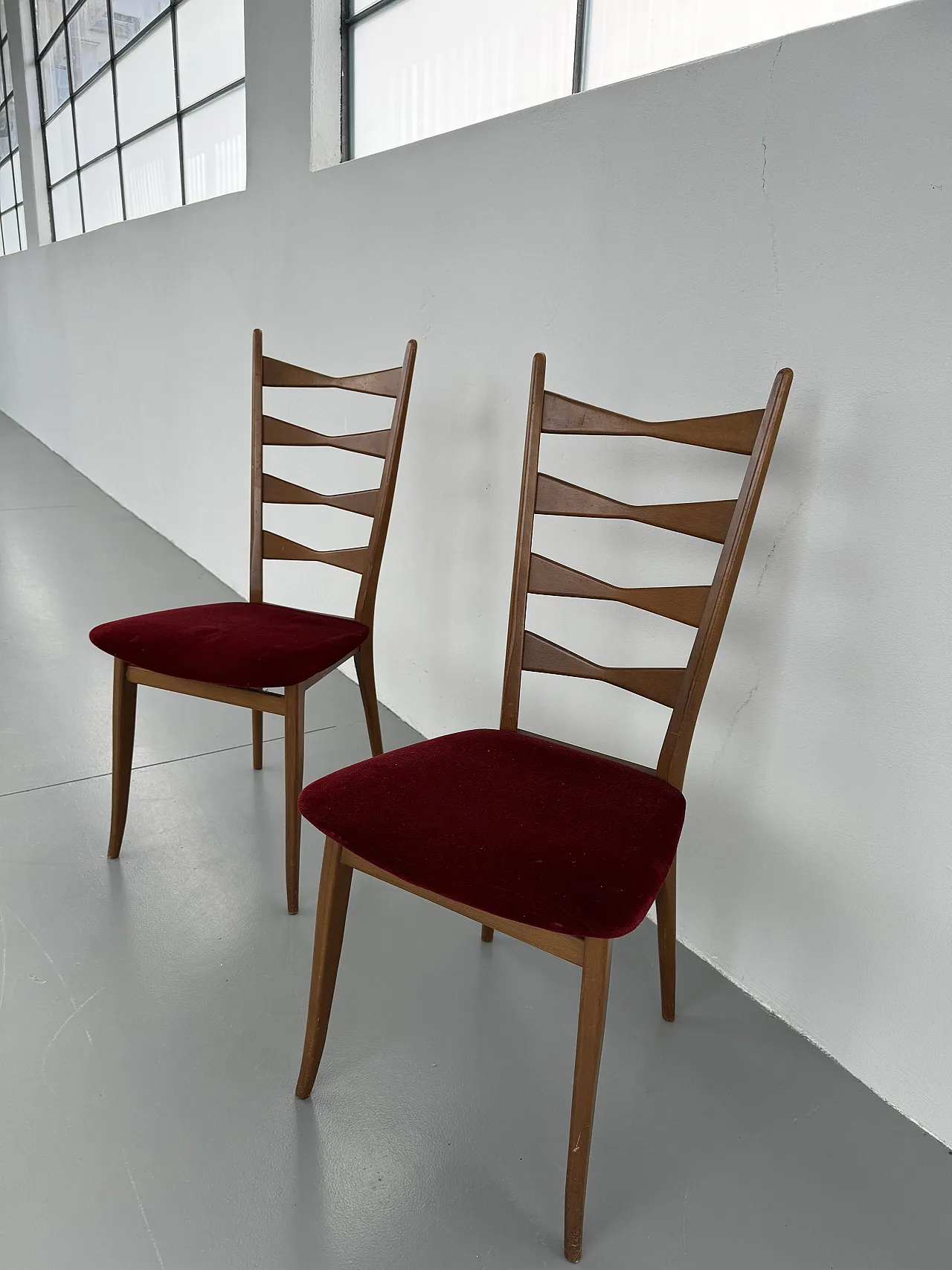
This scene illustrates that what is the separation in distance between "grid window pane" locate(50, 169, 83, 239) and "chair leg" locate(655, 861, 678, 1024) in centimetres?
523

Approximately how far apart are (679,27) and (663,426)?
684 mm

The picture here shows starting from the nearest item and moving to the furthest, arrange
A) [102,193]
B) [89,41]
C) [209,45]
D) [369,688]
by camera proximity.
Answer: [369,688]
[209,45]
[89,41]
[102,193]

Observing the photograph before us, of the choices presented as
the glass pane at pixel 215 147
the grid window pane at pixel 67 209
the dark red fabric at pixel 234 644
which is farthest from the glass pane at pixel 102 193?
the dark red fabric at pixel 234 644

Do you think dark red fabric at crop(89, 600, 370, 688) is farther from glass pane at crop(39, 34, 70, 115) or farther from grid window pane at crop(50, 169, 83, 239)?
glass pane at crop(39, 34, 70, 115)

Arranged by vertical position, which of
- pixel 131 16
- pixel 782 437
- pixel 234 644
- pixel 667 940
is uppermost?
pixel 131 16

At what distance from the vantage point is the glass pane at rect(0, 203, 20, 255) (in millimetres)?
6191

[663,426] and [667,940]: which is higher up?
[663,426]

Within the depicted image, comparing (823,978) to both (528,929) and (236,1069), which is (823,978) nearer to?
(528,929)

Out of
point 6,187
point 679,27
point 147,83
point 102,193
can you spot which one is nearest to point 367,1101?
point 679,27

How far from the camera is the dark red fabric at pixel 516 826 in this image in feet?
2.81

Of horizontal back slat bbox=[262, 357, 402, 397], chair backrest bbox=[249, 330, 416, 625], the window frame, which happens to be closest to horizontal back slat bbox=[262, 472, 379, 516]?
chair backrest bbox=[249, 330, 416, 625]

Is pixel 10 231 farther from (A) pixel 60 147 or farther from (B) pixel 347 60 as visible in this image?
(B) pixel 347 60

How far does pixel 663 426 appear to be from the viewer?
3.68ft

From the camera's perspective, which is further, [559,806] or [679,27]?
[679,27]
